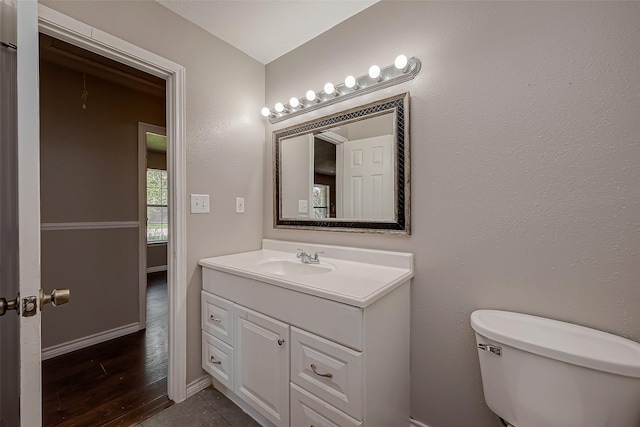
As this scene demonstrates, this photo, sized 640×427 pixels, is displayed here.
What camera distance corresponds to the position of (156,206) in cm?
500

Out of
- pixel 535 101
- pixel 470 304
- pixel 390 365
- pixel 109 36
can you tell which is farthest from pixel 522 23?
pixel 109 36

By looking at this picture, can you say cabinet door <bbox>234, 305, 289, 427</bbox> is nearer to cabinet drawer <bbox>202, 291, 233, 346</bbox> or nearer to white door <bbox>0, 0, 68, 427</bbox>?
cabinet drawer <bbox>202, 291, 233, 346</bbox>

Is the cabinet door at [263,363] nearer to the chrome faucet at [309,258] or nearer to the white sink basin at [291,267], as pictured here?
the white sink basin at [291,267]

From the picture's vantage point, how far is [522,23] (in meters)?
1.09

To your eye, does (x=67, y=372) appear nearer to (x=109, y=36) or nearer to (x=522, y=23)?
(x=109, y=36)

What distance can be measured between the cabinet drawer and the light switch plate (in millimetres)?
505

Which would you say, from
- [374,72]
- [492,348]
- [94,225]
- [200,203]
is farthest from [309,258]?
[94,225]

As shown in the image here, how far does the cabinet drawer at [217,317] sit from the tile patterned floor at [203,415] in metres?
0.39

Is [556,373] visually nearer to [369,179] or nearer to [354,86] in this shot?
[369,179]

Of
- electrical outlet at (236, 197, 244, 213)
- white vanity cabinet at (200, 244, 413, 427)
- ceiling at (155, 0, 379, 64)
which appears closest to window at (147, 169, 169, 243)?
electrical outlet at (236, 197, 244, 213)

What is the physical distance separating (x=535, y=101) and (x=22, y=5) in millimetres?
1652

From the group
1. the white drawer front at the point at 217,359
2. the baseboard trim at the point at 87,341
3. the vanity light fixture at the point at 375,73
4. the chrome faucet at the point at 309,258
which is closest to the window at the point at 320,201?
the chrome faucet at the point at 309,258

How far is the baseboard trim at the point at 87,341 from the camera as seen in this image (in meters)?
2.01

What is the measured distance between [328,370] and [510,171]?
109cm
